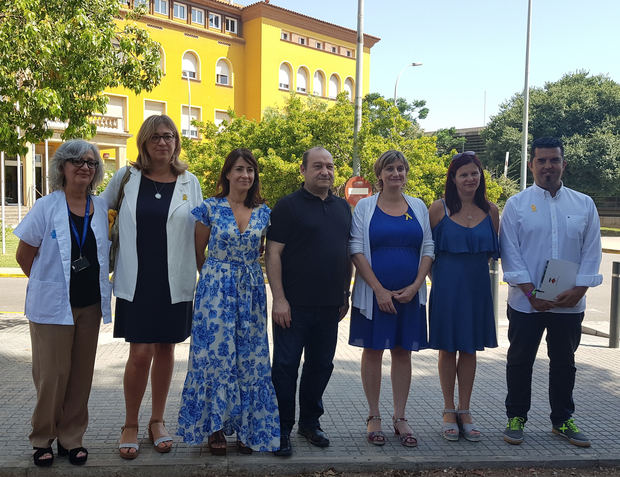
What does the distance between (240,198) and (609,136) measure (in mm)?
44722

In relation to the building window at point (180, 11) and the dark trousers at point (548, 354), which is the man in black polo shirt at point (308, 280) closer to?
the dark trousers at point (548, 354)

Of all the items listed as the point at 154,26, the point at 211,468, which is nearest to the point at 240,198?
the point at 211,468

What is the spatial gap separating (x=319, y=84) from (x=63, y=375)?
43.2 metres

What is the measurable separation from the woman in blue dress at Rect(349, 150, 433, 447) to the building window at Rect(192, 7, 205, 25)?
3878cm

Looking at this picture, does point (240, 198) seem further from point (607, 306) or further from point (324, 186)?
point (607, 306)

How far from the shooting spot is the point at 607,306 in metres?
11.6

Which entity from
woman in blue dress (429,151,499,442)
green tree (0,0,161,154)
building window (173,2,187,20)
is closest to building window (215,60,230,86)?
building window (173,2,187,20)

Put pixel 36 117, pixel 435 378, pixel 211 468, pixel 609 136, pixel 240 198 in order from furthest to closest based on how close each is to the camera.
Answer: pixel 609 136 → pixel 36 117 → pixel 435 378 → pixel 240 198 → pixel 211 468

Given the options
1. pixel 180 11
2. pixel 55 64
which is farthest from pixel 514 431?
pixel 180 11

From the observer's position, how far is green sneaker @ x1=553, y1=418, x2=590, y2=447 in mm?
3908

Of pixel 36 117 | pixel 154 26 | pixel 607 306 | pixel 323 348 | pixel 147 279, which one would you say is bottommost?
pixel 607 306

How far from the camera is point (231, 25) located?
134 feet

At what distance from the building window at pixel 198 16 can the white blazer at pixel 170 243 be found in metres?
38.8

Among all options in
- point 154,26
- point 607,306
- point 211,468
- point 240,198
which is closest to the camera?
point 211,468
